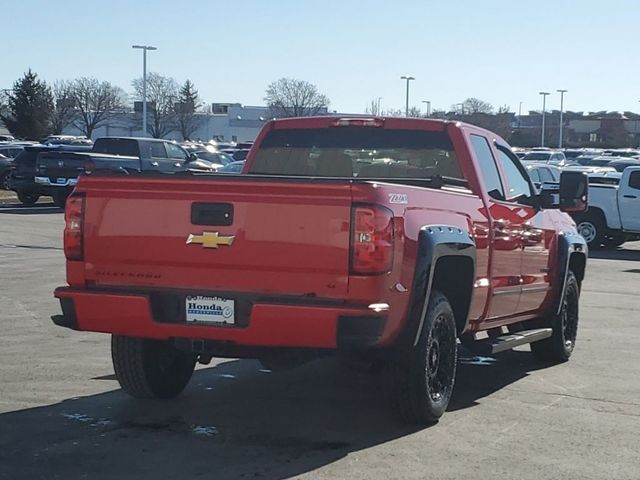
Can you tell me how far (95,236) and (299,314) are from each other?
1420 mm

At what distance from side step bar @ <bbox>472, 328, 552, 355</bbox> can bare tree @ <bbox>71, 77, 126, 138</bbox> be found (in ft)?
302

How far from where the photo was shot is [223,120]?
376ft

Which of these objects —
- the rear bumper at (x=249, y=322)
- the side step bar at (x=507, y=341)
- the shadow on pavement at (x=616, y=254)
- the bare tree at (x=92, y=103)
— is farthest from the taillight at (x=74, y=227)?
the bare tree at (x=92, y=103)

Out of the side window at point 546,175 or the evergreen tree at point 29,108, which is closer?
the side window at point 546,175

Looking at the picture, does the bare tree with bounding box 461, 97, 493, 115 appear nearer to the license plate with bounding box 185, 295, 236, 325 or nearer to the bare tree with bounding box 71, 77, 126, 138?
the bare tree with bounding box 71, 77, 126, 138

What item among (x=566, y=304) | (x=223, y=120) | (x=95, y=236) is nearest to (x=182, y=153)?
(x=566, y=304)

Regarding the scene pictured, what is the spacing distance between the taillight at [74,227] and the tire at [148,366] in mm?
859

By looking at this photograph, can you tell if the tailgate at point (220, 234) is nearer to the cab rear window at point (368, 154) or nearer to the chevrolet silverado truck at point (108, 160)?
the cab rear window at point (368, 154)

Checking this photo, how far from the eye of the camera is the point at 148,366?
25.0ft

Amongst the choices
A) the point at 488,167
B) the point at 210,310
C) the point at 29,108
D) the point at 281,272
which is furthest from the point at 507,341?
the point at 29,108

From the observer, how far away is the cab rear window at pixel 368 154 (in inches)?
326

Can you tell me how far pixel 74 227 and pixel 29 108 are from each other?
3156 inches

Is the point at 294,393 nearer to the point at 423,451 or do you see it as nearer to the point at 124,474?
the point at 423,451

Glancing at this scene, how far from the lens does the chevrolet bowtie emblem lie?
21.0 ft
